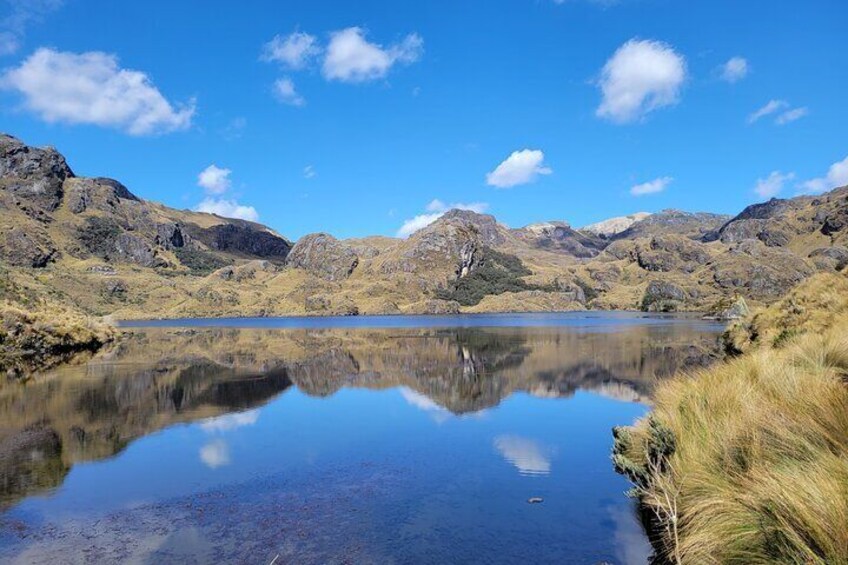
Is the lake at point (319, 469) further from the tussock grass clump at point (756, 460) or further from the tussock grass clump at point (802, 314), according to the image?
the tussock grass clump at point (802, 314)

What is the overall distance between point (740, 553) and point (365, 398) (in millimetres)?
28583

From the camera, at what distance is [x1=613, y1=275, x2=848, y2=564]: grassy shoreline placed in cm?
698

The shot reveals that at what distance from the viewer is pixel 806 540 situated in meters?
6.83

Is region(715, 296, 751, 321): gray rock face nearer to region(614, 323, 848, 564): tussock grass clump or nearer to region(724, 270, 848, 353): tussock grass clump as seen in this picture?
region(724, 270, 848, 353): tussock grass clump

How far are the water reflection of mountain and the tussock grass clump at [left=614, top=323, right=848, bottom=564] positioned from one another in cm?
1646

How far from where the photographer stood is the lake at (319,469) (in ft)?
43.0

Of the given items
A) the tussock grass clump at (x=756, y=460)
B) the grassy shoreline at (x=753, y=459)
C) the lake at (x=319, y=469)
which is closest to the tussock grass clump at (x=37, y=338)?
the lake at (x=319, y=469)

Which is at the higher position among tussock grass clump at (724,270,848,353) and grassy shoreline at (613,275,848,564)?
tussock grass clump at (724,270,848,353)

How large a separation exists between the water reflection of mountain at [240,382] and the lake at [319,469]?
0.20 meters

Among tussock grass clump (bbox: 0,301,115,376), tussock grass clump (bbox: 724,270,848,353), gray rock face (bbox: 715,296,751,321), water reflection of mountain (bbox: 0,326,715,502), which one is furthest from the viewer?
gray rock face (bbox: 715,296,751,321)

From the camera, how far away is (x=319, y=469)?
19578 mm

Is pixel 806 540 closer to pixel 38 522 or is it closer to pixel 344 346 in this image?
pixel 38 522

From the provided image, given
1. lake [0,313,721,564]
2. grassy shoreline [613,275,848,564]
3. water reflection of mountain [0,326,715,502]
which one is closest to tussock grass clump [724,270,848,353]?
water reflection of mountain [0,326,715,502]

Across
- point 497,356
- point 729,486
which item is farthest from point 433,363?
point 729,486
